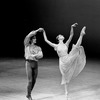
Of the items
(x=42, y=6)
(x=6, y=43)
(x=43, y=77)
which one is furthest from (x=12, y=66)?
(x=42, y=6)

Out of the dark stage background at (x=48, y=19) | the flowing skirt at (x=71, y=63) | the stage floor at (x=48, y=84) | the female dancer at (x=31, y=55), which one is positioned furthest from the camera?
the dark stage background at (x=48, y=19)

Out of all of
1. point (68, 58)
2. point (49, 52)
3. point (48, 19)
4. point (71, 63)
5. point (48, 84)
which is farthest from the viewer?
point (48, 19)

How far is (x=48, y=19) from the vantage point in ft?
71.8

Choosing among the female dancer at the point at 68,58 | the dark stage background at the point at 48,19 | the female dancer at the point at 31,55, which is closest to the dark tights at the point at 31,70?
the female dancer at the point at 31,55

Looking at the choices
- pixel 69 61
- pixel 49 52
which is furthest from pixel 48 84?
pixel 49 52

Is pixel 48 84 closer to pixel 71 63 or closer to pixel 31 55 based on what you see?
pixel 71 63

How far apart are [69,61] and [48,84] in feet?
7.40

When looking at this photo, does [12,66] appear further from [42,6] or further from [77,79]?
[42,6]

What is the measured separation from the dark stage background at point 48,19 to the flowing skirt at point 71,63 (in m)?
11.6

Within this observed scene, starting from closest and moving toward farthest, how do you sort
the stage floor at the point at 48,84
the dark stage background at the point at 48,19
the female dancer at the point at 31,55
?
1. the female dancer at the point at 31,55
2. the stage floor at the point at 48,84
3. the dark stage background at the point at 48,19

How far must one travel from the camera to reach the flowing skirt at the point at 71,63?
812cm

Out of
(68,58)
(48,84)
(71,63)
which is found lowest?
(48,84)

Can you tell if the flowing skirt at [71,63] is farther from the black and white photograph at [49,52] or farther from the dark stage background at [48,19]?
the dark stage background at [48,19]

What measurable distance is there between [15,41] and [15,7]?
2055mm
